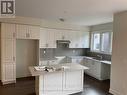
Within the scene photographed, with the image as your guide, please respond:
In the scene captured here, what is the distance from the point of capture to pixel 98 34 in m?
6.24

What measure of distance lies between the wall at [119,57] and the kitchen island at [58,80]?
112 centimetres

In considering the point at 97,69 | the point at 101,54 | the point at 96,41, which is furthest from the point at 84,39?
the point at 97,69

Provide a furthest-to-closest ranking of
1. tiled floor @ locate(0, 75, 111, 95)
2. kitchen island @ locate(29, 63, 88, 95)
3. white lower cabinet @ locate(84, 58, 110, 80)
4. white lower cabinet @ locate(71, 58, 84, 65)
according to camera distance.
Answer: white lower cabinet @ locate(71, 58, 84, 65) → white lower cabinet @ locate(84, 58, 110, 80) → tiled floor @ locate(0, 75, 111, 95) → kitchen island @ locate(29, 63, 88, 95)

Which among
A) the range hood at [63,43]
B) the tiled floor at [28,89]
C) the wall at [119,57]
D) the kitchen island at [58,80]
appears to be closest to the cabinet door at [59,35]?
the range hood at [63,43]

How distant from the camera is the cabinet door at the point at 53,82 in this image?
3408mm

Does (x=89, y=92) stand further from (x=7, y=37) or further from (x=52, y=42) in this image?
(x=7, y=37)

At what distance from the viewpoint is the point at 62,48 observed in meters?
6.24

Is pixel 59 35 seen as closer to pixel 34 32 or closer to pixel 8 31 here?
pixel 34 32

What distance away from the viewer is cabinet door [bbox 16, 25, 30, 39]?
4.58 meters

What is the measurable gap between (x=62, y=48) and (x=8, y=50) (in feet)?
9.05

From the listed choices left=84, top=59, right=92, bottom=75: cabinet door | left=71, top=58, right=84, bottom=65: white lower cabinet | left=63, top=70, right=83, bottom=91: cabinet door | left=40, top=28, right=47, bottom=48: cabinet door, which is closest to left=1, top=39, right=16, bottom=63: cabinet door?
left=40, top=28, right=47, bottom=48: cabinet door

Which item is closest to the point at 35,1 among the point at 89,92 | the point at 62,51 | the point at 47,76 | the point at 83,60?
the point at 47,76

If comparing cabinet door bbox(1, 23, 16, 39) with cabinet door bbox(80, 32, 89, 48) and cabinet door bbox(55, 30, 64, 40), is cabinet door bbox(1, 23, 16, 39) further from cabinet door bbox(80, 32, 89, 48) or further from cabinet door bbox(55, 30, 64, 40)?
cabinet door bbox(80, 32, 89, 48)

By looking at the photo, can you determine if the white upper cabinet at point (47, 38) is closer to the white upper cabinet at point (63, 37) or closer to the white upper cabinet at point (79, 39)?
the white upper cabinet at point (63, 37)
